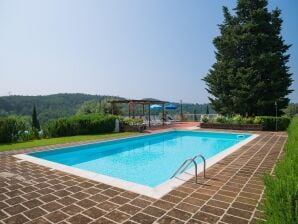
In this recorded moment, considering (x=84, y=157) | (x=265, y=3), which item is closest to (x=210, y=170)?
(x=84, y=157)

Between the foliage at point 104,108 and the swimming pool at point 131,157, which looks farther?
the foliage at point 104,108

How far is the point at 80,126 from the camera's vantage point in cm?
1514

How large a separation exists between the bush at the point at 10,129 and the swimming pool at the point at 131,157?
171 inches

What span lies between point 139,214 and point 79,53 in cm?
1729

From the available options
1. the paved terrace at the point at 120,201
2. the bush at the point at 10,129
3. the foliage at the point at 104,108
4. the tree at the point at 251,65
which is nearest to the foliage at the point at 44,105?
the foliage at the point at 104,108

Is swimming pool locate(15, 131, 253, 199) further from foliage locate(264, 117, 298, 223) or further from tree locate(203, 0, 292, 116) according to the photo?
tree locate(203, 0, 292, 116)

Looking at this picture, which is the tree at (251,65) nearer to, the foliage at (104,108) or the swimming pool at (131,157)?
the swimming pool at (131,157)

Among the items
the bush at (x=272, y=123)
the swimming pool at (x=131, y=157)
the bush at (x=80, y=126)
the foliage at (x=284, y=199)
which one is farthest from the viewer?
the bush at (x=272, y=123)

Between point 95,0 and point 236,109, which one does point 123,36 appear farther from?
point 236,109

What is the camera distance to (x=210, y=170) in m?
6.27

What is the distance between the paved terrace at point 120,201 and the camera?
11.7 ft

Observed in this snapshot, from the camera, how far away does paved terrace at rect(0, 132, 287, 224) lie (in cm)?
356

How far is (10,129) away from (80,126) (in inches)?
160

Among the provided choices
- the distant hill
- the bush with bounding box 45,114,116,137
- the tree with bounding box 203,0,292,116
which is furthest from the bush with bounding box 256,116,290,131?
the distant hill
